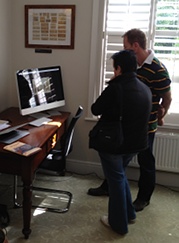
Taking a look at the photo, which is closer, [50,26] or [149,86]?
[149,86]

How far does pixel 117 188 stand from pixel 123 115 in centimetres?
56

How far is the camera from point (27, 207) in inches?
81.1

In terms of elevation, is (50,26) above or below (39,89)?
above

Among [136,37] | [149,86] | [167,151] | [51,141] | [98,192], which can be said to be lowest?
[98,192]

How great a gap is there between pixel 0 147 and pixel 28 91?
83 cm

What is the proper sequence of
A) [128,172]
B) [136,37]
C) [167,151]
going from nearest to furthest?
[136,37] < [167,151] < [128,172]

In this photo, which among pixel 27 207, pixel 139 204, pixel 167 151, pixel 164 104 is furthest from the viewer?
pixel 167 151

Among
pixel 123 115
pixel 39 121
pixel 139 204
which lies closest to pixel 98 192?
pixel 139 204

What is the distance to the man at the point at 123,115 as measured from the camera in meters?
1.92

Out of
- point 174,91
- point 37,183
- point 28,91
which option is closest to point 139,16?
point 174,91

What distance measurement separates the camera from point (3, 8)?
2904mm

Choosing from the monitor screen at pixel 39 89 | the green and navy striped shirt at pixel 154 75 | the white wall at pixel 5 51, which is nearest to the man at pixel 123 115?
the green and navy striped shirt at pixel 154 75

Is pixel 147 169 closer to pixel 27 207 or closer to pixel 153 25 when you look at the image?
pixel 27 207

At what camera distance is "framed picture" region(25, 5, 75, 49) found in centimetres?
296
